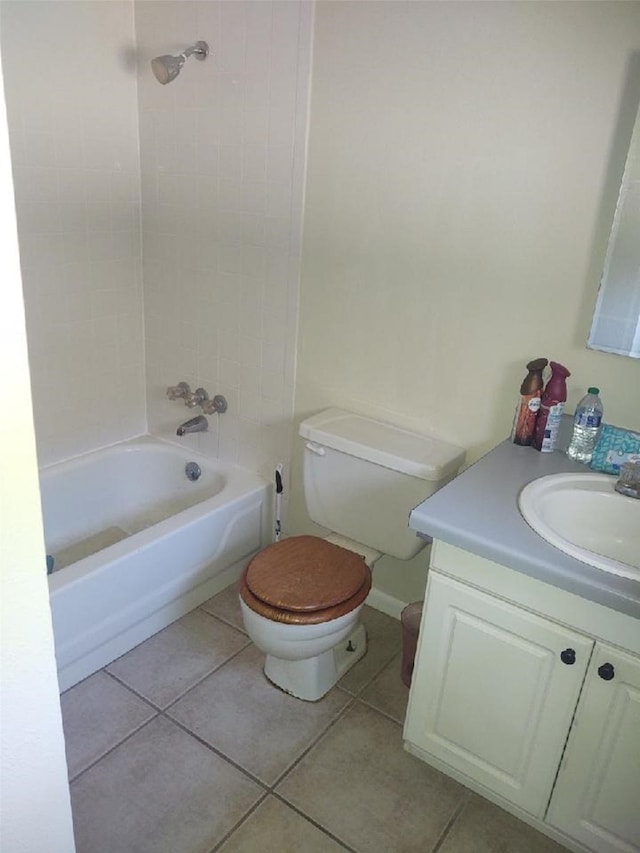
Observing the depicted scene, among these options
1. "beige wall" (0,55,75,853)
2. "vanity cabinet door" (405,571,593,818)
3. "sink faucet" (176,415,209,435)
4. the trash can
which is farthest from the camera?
"sink faucet" (176,415,209,435)

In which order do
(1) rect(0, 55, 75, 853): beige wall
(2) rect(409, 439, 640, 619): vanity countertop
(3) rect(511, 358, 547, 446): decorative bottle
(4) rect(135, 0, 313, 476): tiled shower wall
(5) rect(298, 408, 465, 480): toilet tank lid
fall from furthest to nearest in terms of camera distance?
(4) rect(135, 0, 313, 476): tiled shower wall
(5) rect(298, 408, 465, 480): toilet tank lid
(3) rect(511, 358, 547, 446): decorative bottle
(2) rect(409, 439, 640, 619): vanity countertop
(1) rect(0, 55, 75, 853): beige wall

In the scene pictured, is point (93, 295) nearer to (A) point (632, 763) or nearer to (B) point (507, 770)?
(B) point (507, 770)

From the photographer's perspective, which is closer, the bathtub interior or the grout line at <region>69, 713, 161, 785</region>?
the grout line at <region>69, 713, 161, 785</region>

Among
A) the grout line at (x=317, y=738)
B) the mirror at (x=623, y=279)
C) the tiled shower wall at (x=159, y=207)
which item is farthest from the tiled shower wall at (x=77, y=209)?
the mirror at (x=623, y=279)

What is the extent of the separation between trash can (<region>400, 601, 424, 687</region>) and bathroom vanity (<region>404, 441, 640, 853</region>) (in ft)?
1.05

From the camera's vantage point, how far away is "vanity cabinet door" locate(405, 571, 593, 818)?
1454 millimetres

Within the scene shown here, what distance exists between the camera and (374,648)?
2.28m

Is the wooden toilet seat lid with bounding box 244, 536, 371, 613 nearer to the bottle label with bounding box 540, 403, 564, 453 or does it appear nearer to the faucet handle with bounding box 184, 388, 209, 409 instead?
the bottle label with bounding box 540, 403, 564, 453

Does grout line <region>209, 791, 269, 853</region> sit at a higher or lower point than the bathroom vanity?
lower

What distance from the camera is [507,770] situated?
1.61m

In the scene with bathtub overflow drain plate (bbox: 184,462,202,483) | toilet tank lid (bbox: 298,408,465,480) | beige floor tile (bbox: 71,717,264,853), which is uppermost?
toilet tank lid (bbox: 298,408,465,480)

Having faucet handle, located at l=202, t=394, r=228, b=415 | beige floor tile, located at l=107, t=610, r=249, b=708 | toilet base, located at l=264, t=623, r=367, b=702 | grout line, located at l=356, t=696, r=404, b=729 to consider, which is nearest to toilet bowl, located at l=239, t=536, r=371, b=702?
toilet base, located at l=264, t=623, r=367, b=702

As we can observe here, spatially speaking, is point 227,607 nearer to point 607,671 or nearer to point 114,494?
point 114,494

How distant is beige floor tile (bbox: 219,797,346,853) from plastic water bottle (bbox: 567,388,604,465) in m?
1.17
